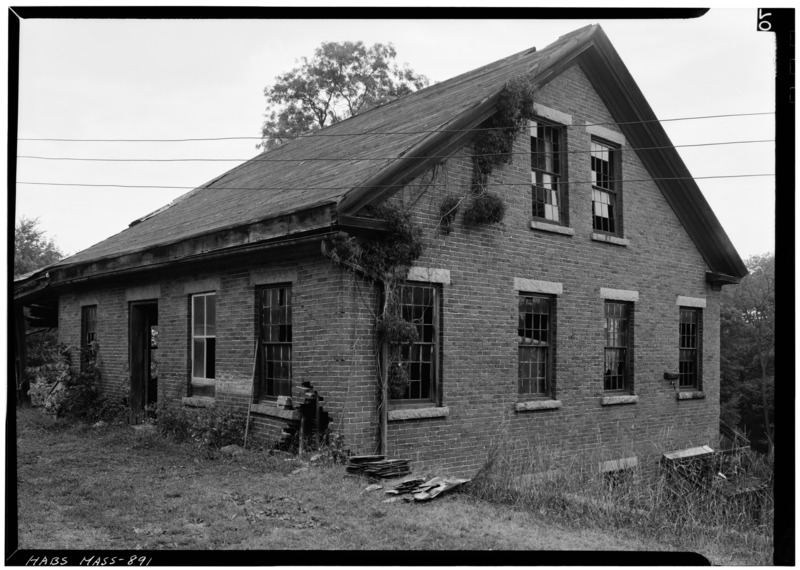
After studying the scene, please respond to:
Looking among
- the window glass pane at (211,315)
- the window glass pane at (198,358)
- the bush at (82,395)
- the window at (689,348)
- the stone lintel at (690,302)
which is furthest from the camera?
the window at (689,348)

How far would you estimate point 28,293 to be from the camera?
1922cm

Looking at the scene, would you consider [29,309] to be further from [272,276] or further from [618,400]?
[618,400]

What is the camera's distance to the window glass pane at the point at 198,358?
14.6m

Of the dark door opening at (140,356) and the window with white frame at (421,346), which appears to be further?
the dark door opening at (140,356)

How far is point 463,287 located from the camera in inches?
491

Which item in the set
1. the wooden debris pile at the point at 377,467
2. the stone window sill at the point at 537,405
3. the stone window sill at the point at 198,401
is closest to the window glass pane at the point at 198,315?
the stone window sill at the point at 198,401

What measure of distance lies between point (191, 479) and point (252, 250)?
3661 millimetres

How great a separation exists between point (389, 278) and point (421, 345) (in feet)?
4.39

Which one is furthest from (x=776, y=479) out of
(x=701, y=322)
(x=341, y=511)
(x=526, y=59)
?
(x=701, y=322)

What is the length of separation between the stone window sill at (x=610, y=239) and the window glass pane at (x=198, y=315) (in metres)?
7.56

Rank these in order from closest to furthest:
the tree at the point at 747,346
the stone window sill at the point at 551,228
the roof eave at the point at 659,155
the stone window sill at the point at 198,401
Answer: the stone window sill at the point at 551,228 < the stone window sill at the point at 198,401 < the roof eave at the point at 659,155 < the tree at the point at 747,346

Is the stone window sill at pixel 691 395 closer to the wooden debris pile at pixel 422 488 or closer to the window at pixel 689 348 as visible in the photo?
the window at pixel 689 348

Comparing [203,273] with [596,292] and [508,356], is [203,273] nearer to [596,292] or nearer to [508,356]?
[508,356]

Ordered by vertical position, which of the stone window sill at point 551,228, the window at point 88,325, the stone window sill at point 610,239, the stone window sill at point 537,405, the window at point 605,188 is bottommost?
the stone window sill at point 537,405
